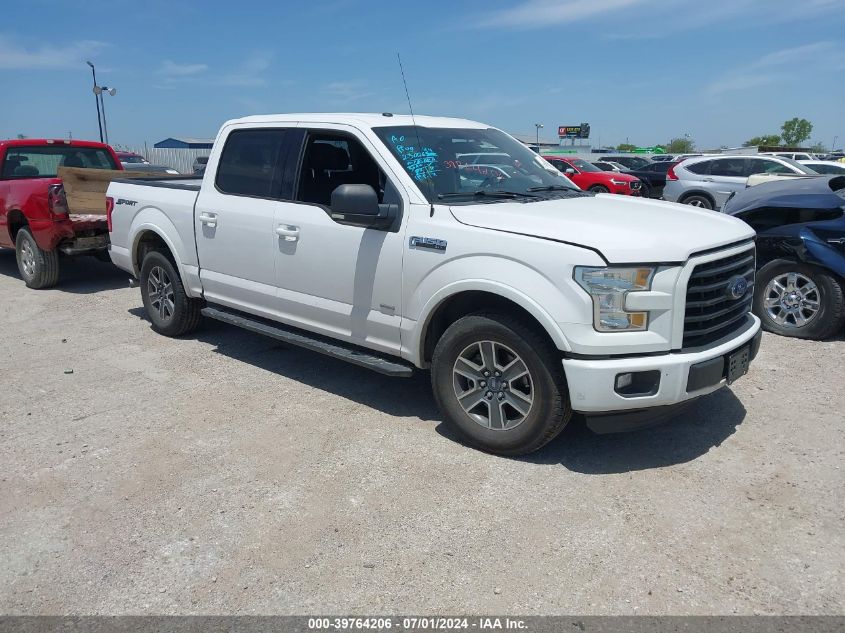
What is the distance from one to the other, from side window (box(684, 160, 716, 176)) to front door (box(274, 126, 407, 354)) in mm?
13094

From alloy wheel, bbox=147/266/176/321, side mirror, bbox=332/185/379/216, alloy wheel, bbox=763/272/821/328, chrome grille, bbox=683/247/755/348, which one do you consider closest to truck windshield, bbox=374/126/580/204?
side mirror, bbox=332/185/379/216

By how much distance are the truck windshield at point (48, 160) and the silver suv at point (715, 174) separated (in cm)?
1213

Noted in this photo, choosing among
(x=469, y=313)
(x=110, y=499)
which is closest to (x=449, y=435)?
(x=469, y=313)

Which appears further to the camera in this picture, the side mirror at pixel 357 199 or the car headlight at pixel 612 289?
the side mirror at pixel 357 199

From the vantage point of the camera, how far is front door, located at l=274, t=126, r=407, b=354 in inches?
174

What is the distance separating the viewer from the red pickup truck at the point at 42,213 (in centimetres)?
850

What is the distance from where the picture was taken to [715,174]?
1592cm

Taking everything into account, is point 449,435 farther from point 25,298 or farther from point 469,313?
point 25,298

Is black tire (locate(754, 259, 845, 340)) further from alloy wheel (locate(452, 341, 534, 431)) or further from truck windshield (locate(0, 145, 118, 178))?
truck windshield (locate(0, 145, 118, 178))

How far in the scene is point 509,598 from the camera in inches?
113

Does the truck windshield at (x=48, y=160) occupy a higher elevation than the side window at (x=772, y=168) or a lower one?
higher

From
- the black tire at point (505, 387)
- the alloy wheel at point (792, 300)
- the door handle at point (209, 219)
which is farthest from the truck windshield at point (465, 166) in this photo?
the alloy wheel at point (792, 300)

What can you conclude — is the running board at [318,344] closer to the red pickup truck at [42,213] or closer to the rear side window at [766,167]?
the red pickup truck at [42,213]

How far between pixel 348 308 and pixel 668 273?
2.10 metres
